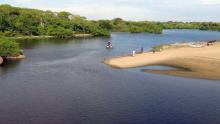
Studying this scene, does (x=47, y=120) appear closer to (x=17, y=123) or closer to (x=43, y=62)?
(x=17, y=123)

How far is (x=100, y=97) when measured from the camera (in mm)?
41812

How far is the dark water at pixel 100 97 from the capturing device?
113 ft

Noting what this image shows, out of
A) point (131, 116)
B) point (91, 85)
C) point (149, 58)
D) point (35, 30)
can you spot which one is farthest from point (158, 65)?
point (35, 30)

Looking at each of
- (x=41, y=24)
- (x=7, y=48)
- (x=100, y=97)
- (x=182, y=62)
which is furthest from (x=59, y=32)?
(x=100, y=97)

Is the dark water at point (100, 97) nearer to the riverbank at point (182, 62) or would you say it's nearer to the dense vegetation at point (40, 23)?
the riverbank at point (182, 62)

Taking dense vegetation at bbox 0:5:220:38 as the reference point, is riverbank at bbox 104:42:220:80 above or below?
below

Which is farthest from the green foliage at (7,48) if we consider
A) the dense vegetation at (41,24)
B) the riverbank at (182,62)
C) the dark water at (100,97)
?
the dense vegetation at (41,24)

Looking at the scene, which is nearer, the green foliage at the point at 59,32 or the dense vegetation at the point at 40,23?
the dense vegetation at the point at 40,23

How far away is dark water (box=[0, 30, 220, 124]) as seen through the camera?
34.5 metres

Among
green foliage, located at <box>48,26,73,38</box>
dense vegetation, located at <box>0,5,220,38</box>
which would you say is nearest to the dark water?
dense vegetation, located at <box>0,5,220,38</box>

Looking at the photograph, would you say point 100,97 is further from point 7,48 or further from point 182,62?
point 7,48

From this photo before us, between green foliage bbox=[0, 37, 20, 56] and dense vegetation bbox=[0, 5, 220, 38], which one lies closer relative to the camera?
green foliage bbox=[0, 37, 20, 56]

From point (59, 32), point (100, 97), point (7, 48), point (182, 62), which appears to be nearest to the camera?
point (100, 97)

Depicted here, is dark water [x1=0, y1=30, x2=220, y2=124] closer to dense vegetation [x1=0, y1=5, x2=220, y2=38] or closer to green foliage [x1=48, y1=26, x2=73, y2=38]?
dense vegetation [x1=0, y1=5, x2=220, y2=38]
